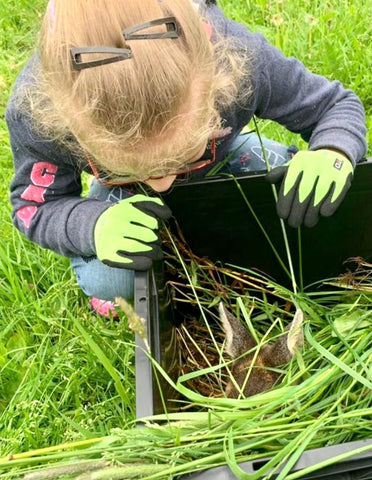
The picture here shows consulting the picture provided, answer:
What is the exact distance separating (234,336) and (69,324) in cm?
53

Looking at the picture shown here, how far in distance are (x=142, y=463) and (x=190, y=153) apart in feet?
1.61

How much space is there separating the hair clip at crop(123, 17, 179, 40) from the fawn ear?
46 centimetres

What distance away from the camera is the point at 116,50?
84 centimetres

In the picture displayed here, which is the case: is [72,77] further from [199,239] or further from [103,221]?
[199,239]

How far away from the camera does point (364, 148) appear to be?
1.24m

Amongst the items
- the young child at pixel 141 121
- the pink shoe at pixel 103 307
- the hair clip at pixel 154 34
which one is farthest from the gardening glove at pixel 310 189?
the pink shoe at pixel 103 307

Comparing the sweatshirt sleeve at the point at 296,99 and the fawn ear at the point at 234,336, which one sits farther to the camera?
the sweatshirt sleeve at the point at 296,99

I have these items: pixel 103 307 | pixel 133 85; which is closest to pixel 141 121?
pixel 133 85

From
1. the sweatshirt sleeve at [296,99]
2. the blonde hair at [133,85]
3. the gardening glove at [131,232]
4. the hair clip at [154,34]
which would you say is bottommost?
the gardening glove at [131,232]

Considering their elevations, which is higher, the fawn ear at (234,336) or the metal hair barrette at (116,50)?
the metal hair barrette at (116,50)

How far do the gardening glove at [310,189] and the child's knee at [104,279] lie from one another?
387 millimetres

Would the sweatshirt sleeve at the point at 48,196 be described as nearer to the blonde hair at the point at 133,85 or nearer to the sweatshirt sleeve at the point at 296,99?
the blonde hair at the point at 133,85

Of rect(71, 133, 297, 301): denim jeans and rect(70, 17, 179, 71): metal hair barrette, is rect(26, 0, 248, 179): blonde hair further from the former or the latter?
rect(71, 133, 297, 301): denim jeans

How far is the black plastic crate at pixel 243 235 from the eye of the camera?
1.02m
